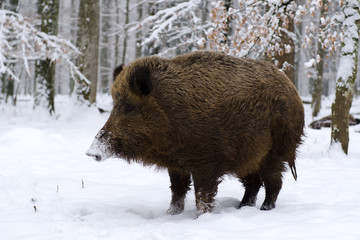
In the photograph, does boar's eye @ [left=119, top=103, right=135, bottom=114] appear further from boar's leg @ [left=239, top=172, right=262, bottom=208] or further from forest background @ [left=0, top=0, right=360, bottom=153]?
forest background @ [left=0, top=0, right=360, bottom=153]

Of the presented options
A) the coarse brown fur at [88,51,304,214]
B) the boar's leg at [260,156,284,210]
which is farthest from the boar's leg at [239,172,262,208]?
the coarse brown fur at [88,51,304,214]

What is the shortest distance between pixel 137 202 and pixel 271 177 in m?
1.48

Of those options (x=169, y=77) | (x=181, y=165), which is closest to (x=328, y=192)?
(x=181, y=165)

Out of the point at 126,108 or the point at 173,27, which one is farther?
the point at 173,27

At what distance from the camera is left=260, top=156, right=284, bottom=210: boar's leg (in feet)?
13.2

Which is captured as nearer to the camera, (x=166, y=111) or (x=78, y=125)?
(x=166, y=111)

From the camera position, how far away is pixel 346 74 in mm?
7098

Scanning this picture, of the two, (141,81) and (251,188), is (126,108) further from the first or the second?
(251,188)

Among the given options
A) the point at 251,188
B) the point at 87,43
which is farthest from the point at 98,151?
the point at 87,43

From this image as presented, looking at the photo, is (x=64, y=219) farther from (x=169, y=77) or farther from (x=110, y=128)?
(x=169, y=77)

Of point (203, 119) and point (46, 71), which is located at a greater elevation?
point (46, 71)

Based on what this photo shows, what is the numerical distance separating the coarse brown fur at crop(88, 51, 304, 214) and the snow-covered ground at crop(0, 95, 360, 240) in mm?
437

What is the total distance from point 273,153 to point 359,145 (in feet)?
17.5

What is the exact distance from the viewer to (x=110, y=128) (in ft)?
12.1
